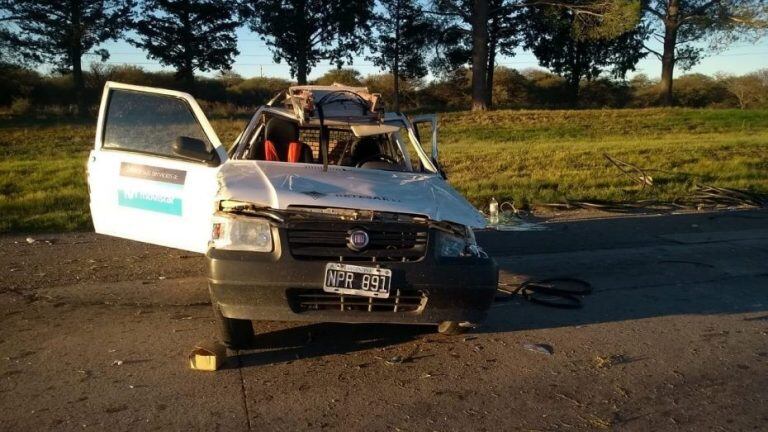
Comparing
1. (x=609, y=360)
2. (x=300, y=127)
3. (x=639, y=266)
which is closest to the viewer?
(x=609, y=360)

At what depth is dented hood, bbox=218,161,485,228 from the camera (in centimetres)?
417

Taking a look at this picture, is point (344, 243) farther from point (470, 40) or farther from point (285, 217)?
point (470, 40)

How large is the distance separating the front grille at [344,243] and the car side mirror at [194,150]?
4.45 ft

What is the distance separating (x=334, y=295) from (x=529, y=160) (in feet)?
38.5

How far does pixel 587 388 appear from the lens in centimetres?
393

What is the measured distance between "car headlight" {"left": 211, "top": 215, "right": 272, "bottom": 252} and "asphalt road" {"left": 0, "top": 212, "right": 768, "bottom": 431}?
2.42 feet

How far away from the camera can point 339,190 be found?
447 centimetres

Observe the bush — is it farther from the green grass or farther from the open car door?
the open car door

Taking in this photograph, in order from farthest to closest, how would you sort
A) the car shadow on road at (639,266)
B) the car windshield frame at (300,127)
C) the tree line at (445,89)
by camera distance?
the tree line at (445,89), the car windshield frame at (300,127), the car shadow on road at (639,266)

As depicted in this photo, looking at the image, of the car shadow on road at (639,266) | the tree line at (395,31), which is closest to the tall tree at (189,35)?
the tree line at (395,31)

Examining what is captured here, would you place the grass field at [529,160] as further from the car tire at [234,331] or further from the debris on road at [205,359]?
the debris on road at [205,359]

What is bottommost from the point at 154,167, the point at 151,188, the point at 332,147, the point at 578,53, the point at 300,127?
the point at 151,188

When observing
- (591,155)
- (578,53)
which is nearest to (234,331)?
(591,155)

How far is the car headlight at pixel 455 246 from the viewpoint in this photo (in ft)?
13.7
